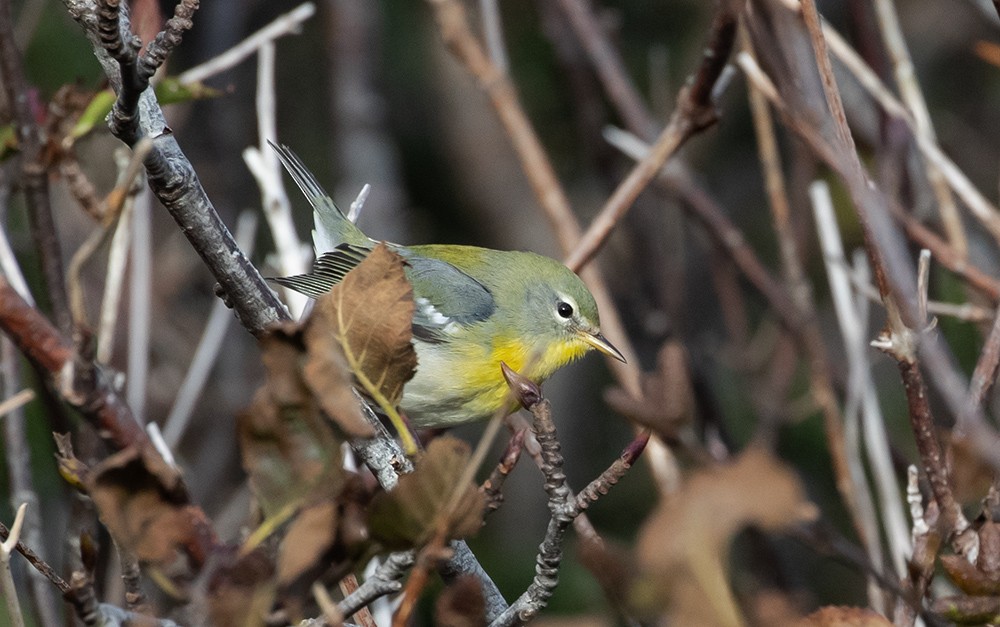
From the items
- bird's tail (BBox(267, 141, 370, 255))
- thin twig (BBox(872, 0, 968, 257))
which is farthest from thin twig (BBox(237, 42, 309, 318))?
thin twig (BBox(872, 0, 968, 257))

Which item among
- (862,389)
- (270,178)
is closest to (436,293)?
(270,178)

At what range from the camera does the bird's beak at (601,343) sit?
11.5 ft

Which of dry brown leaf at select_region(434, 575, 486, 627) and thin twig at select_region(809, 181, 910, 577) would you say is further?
thin twig at select_region(809, 181, 910, 577)

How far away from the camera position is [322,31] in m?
6.67

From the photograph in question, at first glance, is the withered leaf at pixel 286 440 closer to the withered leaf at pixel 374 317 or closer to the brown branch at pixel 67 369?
the brown branch at pixel 67 369

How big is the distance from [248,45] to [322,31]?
4072 millimetres

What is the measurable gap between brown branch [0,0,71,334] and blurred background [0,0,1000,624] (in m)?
1.61

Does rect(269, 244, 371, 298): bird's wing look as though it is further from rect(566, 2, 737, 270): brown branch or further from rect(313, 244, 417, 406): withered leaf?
rect(313, 244, 417, 406): withered leaf

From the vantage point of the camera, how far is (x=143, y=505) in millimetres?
941

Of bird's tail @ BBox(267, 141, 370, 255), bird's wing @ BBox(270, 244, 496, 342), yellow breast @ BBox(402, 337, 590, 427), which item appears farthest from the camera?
bird's tail @ BBox(267, 141, 370, 255)

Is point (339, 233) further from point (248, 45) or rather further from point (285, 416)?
point (285, 416)

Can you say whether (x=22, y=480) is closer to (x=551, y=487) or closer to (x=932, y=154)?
(x=551, y=487)

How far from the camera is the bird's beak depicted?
11.5 ft

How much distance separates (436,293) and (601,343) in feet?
2.01
